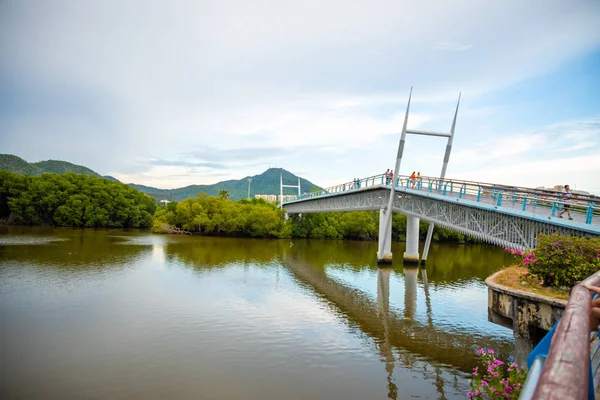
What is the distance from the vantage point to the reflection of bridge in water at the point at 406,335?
1160 centimetres

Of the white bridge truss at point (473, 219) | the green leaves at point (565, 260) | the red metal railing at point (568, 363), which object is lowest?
the green leaves at point (565, 260)

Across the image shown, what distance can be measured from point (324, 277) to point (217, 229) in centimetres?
3936

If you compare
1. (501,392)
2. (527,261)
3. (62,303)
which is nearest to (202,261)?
(62,303)

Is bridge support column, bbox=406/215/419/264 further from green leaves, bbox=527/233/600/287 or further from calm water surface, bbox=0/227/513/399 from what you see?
green leaves, bbox=527/233/600/287

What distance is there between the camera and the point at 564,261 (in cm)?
917

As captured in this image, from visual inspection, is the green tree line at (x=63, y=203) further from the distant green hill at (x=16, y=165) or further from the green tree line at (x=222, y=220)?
the distant green hill at (x=16, y=165)

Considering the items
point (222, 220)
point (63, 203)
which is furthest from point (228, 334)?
point (63, 203)

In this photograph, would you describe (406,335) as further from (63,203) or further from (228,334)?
(63,203)

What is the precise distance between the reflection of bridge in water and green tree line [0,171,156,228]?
54864 mm

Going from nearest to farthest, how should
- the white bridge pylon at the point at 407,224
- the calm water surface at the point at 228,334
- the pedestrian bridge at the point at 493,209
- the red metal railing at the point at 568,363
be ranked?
the red metal railing at the point at 568,363 → the calm water surface at the point at 228,334 → the pedestrian bridge at the point at 493,209 → the white bridge pylon at the point at 407,224

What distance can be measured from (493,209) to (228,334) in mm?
12910

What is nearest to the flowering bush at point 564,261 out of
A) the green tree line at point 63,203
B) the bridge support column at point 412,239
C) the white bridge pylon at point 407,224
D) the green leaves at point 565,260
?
the green leaves at point 565,260

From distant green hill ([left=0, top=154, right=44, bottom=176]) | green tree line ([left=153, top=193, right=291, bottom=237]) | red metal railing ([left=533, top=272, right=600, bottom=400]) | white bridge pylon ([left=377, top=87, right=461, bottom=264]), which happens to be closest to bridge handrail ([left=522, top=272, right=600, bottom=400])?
red metal railing ([left=533, top=272, right=600, bottom=400])

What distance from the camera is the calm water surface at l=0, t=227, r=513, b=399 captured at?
9.88 m
